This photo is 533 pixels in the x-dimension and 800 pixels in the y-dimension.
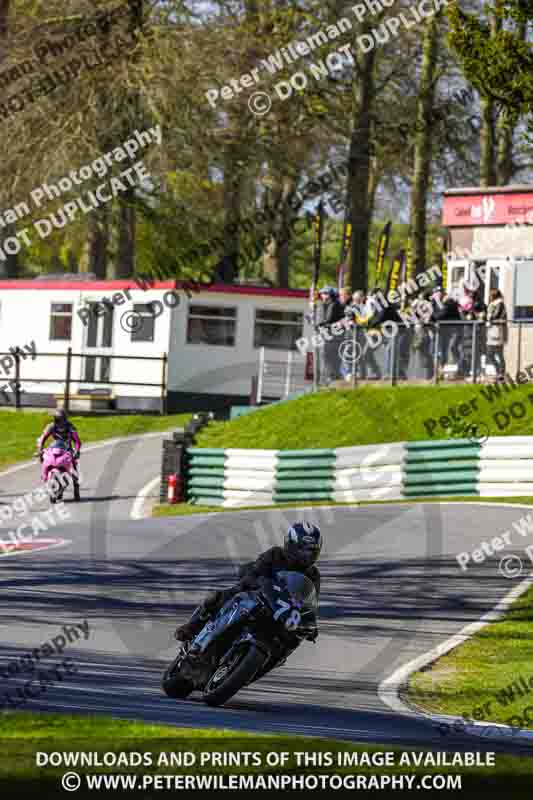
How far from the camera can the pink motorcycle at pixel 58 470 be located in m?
26.5

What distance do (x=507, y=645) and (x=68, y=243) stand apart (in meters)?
34.9

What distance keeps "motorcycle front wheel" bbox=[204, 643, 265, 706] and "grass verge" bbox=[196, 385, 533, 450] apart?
15.6 metres

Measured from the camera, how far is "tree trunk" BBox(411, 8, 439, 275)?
39.0 metres

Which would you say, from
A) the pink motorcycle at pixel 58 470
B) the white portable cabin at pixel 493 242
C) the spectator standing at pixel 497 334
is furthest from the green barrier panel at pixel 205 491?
the white portable cabin at pixel 493 242

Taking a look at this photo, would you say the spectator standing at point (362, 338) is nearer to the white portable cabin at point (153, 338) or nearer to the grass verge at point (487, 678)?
the white portable cabin at point (153, 338)

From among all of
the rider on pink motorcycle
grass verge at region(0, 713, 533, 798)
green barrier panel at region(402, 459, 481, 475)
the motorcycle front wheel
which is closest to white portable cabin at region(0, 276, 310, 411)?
the rider on pink motorcycle

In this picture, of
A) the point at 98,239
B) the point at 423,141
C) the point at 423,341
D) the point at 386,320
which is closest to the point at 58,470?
the point at 386,320

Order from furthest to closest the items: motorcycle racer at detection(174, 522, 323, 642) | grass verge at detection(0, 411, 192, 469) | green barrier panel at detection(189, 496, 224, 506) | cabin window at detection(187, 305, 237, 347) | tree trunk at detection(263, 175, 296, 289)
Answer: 1. tree trunk at detection(263, 175, 296, 289)
2. cabin window at detection(187, 305, 237, 347)
3. grass verge at detection(0, 411, 192, 469)
4. green barrier panel at detection(189, 496, 224, 506)
5. motorcycle racer at detection(174, 522, 323, 642)

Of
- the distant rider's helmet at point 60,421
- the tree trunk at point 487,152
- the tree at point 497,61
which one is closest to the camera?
the tree at point 497,61

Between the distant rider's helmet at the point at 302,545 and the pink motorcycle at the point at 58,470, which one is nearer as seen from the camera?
the distant rider's helmet at the point at 302,545

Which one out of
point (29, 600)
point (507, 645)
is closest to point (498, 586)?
point (507, 645)

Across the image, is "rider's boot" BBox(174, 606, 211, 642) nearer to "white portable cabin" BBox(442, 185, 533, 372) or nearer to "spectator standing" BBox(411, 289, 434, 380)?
"spectator standing" BBox(411, 289, 434, 380)

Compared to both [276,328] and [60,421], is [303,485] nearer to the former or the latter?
[60,421]
